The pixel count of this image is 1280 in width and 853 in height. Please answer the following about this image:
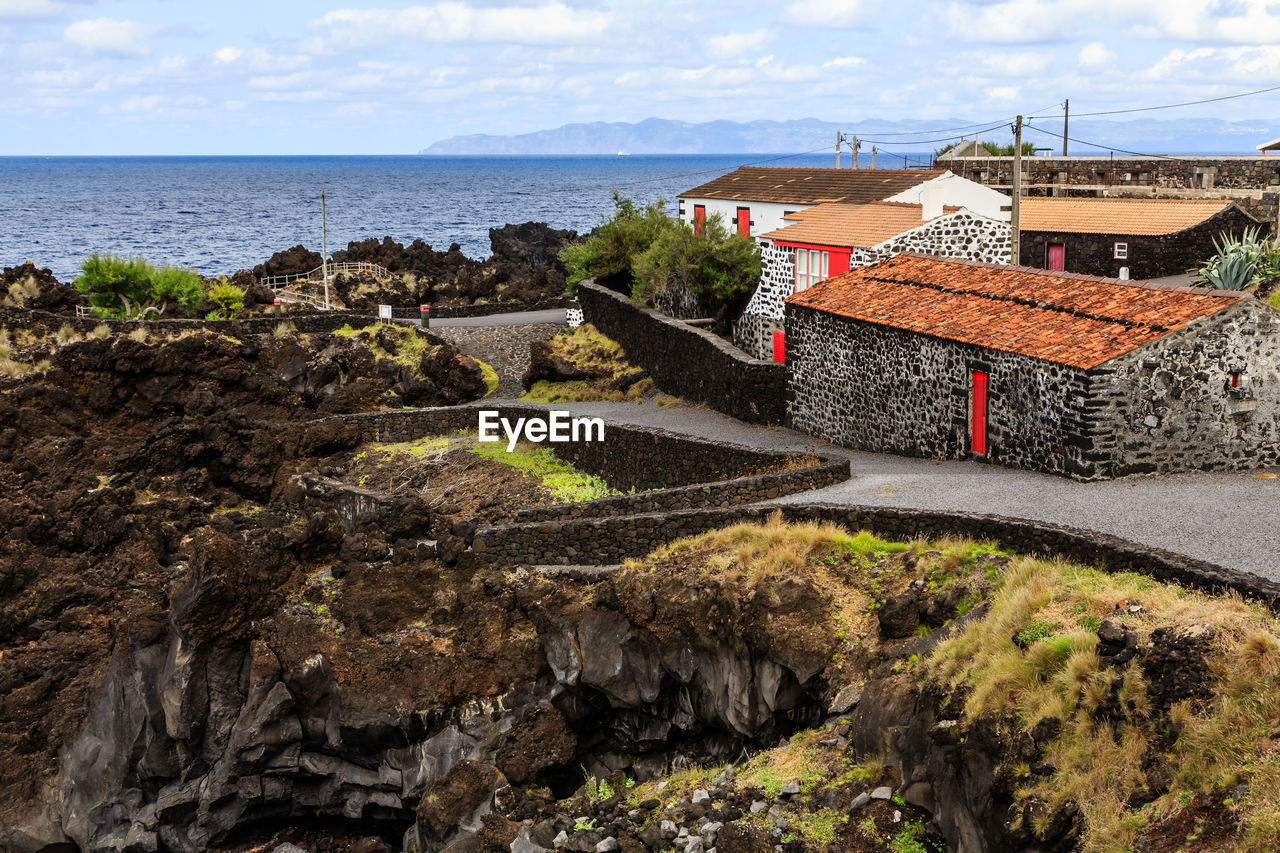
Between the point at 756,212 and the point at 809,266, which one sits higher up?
the point at 756,212

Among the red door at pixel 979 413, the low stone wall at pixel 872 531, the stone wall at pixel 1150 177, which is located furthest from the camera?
the stone wall at pixel 1150 177

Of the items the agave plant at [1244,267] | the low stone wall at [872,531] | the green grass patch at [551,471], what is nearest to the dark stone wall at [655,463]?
the green grass patch at [551,471]

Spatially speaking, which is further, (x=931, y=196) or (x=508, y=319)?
(x=508, y=319)

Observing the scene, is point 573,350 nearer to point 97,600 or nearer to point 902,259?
point 902,259

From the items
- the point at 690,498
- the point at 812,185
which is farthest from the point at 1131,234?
the point at 690,498

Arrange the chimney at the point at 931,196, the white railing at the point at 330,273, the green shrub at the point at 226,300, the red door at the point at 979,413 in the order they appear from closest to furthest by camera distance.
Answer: the red door at the point at 979,413 < the chimney at the point at 931,196 < the green shrub at the point at 226,300 < the white railing at the point at 330,273

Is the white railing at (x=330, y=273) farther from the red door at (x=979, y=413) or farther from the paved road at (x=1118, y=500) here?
the red door at (x=979, y=413)

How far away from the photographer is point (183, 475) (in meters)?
30.3

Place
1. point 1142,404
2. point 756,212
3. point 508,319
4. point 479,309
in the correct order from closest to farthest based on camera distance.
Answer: point 1142,404 < point 756,212 < point 508,319 < point 479,309

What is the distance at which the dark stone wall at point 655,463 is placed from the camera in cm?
2208

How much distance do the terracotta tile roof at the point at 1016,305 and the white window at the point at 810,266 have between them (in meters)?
2.74

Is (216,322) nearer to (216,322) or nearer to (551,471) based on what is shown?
(216,322)

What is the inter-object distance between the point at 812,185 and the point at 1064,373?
73.8ft

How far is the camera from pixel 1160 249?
1449 inches
